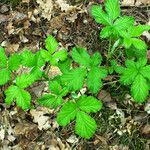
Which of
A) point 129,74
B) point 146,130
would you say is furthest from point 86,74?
point 146,130

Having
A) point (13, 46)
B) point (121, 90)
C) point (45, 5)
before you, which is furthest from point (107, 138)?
point (45, 5)

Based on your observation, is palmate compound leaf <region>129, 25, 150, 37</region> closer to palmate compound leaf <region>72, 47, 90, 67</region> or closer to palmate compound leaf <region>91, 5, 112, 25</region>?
palmate compound leaf <region>91, 5, 112, 25</region>

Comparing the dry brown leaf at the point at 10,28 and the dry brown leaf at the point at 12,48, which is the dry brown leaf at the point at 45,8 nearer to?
the dry brown leaf at the point at 10,28

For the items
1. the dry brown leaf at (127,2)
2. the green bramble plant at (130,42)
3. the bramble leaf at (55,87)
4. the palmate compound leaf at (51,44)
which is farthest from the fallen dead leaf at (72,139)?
the dry brown leaf at (127,2)

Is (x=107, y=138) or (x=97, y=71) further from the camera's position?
(x=107, y=138)

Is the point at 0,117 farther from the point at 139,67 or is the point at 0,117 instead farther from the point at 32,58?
the point at 139,67

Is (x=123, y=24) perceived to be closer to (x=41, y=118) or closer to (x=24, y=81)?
(x=24, y=81)
